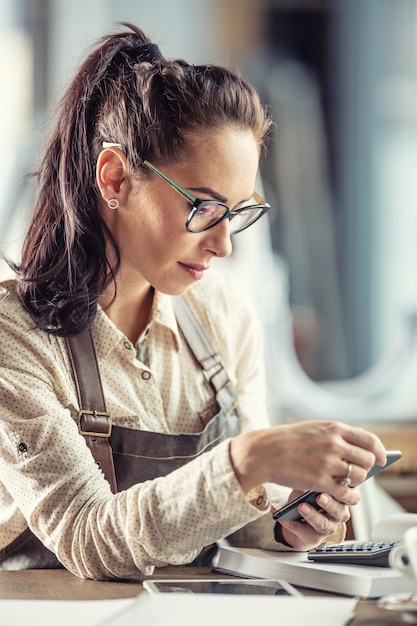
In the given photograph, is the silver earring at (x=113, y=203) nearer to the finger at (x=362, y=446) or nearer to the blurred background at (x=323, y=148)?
the finger at (x=362, y=446)

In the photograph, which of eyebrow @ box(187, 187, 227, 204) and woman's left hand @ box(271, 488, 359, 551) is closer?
woman's left hand @ box(271, 488, 359, 551)

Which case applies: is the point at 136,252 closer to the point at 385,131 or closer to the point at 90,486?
the point at 90,486

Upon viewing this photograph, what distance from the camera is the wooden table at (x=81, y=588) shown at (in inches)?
46.1

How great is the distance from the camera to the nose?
1.58 metres

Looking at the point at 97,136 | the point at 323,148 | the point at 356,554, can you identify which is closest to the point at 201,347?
the point at 97,136

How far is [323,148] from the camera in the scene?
14.2 ft

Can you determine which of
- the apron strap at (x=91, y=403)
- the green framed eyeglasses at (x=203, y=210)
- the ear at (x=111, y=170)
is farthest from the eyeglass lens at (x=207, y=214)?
the apron strap at (x=91, y=403)

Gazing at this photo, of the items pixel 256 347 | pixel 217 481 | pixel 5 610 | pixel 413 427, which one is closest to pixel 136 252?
pixel 256 347

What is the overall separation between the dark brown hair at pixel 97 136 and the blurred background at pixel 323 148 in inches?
93.0

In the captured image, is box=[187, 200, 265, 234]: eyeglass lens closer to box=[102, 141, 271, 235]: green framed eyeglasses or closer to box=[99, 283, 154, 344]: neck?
box=[102, 141, 271, 235]: green framed eyeglasses

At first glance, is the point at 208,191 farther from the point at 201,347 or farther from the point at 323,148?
the point at 323,148

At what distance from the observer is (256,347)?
194 centimetres

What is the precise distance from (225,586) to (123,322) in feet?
2.00

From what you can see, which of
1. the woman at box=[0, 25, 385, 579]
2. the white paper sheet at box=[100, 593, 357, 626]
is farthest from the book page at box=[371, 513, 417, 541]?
the white paper sheet at box=[100, 593, 357, 626]
